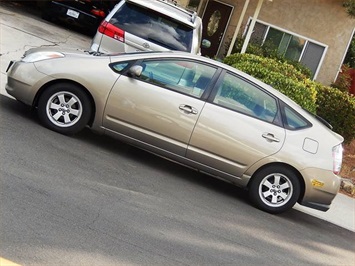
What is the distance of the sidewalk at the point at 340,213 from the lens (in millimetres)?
8474

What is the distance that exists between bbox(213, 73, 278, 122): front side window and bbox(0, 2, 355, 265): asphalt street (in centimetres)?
114

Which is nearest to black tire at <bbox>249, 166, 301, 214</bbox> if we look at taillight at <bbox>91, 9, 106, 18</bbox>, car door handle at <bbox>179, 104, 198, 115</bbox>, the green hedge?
car door handle at <bbox>179, 104, 198, 115</bbox>

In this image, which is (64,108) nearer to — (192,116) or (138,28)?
(192,116)

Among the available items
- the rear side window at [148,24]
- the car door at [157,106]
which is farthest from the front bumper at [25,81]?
the rear side window at [148,24]

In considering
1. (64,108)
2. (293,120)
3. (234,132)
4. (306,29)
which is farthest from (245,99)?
(306,29)

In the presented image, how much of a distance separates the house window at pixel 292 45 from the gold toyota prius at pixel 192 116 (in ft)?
42.0

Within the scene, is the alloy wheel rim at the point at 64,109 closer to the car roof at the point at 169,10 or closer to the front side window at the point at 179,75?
the front side window at the point at 179,75

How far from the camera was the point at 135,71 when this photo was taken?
23.4 feet

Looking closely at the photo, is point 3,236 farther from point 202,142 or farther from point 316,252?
point 316,252

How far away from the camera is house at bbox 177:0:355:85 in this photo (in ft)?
63.6

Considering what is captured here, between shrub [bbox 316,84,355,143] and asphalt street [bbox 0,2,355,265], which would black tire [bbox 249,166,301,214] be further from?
shrub [bbox 316,84,355,143]

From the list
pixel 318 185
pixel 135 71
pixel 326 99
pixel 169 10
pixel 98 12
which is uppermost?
pixel 169 10

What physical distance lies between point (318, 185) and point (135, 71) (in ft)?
8.70

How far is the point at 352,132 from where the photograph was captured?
12.4 meters
